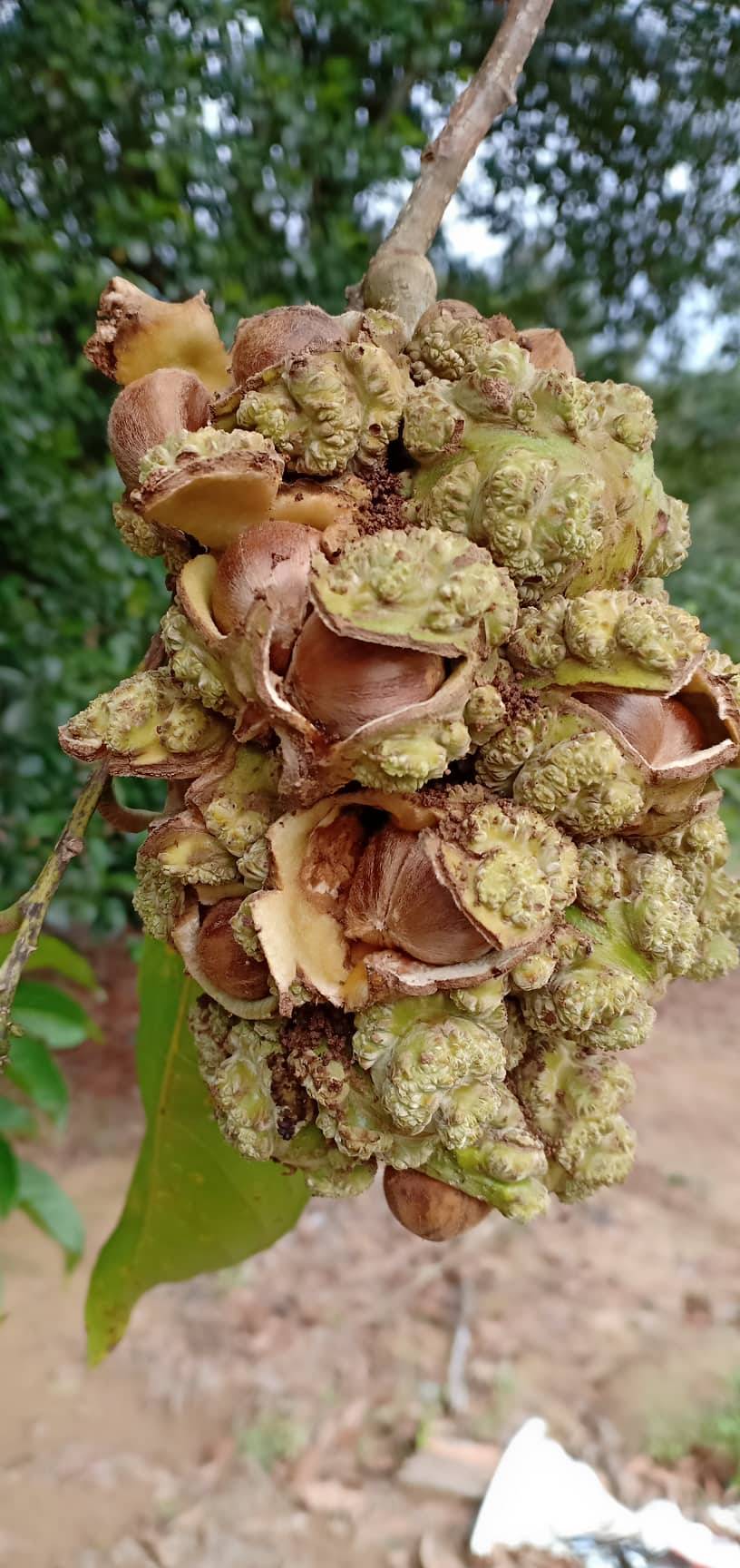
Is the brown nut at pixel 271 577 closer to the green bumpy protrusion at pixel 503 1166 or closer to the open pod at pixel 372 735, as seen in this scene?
the open pod at pixel 372 735

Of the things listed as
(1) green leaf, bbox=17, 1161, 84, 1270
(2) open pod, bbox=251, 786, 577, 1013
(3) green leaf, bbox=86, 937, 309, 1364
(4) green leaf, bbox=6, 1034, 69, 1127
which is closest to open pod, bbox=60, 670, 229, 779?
(2) open pod, bbox=251, 786, 577, 1013

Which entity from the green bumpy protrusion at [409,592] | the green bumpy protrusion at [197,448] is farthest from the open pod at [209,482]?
the green bumpy protrusion at [409,592]

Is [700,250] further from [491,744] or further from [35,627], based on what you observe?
[491,744]

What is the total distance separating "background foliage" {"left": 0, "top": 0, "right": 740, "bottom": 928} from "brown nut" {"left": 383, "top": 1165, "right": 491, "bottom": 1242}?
2330mm

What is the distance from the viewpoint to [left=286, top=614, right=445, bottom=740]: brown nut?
31.0 inches

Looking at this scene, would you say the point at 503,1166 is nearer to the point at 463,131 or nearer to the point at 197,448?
the point at 197,448

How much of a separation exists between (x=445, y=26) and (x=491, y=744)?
2.99m

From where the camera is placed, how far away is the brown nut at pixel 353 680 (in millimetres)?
788

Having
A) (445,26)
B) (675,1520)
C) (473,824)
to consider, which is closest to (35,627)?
(445,26)

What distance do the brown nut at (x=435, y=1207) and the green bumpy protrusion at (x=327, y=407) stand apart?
642mm

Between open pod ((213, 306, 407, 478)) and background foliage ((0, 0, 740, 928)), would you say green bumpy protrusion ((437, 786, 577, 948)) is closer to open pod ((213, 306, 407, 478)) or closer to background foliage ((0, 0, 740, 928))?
open pod ((213, 306, 407, 478))

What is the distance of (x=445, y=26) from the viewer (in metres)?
3.01

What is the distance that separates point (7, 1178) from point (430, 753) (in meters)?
1.44

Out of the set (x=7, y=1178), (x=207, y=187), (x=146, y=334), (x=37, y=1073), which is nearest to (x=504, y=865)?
(x=146, y=334)
